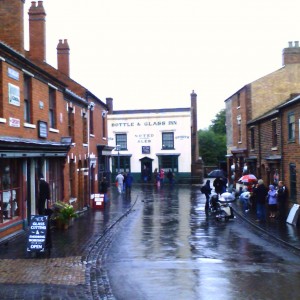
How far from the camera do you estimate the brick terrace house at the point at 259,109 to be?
3209cm

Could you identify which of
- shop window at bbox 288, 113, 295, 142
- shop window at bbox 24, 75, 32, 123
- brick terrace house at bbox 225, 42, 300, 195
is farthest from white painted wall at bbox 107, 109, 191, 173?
shop window at bbox 24, 75, 32, 123

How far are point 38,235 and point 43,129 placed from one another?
23.4ft

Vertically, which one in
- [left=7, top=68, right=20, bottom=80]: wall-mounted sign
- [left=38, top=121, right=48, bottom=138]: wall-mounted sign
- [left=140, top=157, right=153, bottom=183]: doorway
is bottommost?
[left=140, top=157, right=153, bottom=183]: doorway

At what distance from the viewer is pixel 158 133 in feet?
187

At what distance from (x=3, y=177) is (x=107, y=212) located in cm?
1153

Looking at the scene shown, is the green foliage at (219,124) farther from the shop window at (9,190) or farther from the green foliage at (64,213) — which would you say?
the shop window at (9,190)

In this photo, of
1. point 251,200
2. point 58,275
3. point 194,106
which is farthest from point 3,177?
point 194,106

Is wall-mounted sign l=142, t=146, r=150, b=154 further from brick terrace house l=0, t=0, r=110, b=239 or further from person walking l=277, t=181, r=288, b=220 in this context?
person walking l=277, t=181, r=288, b=220

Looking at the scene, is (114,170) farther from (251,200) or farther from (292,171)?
(292,171)

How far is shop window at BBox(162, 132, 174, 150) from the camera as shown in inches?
2240

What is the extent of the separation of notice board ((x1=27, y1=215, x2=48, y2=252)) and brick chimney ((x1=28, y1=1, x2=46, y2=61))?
13.0 meters

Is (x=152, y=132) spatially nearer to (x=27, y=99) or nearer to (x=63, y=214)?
(x=63, y=214)

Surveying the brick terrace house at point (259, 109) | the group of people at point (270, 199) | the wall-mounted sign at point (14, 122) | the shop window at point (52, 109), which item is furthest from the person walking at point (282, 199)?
the wall-mounted sign at point (14, 122)

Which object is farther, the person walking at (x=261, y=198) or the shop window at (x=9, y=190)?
the person walking at (x=261, y=198)
